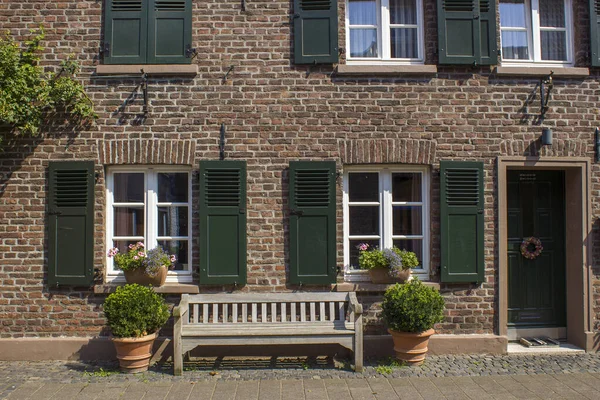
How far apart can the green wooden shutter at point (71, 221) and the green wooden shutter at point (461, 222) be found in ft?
14.2

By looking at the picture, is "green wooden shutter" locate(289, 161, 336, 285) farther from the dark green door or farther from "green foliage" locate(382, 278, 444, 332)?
the dark green door

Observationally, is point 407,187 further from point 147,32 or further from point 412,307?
point 147,32

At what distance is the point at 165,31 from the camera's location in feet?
23.5

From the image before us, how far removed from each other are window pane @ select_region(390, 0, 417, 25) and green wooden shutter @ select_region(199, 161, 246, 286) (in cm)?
279

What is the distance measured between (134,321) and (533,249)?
5.15 meters

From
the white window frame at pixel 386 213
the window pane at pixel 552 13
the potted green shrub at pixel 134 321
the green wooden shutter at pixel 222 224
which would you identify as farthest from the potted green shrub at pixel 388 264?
the window pane at pixel 552 13

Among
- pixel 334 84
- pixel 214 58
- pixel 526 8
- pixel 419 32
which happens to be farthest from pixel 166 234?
pixel 526 8

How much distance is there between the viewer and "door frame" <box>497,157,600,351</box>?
7230mm

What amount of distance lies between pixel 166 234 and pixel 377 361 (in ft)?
9.93

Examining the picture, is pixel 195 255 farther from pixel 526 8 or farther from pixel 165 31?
pixel 526 8

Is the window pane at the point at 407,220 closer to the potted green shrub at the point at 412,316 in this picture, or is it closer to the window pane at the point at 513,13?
the potted green shrub at the point at 412,316

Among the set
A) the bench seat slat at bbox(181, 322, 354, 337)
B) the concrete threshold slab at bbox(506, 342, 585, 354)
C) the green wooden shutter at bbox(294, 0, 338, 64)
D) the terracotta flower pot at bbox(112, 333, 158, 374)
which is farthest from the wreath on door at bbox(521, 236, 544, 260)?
the terracotta flower pot at bbox(112, 333, 158, 374)

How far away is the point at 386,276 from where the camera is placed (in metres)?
7.04

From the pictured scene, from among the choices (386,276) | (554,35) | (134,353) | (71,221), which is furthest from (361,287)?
(554,35)
